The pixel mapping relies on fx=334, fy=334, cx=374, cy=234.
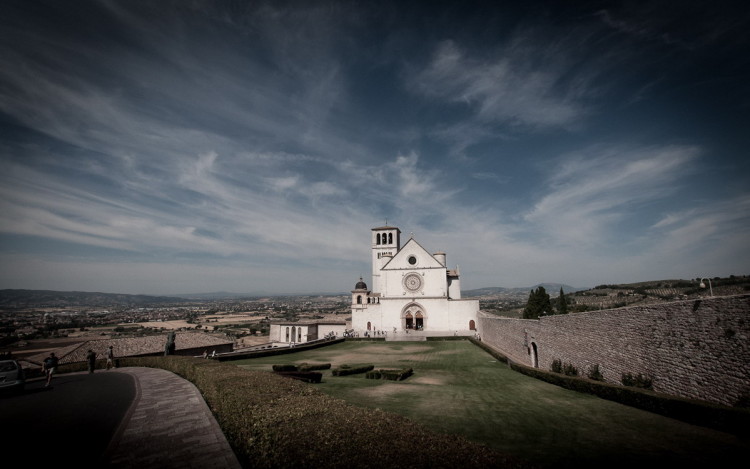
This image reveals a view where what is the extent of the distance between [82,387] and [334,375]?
10.8 meters

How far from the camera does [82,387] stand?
45.7 ft

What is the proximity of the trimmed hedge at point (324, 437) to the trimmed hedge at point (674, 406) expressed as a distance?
270 inches

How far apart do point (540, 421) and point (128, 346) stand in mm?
36122

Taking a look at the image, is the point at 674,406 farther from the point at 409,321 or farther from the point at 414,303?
the point at 409,321

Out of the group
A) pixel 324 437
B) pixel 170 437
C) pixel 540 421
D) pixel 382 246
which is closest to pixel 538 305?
pixel 382 246

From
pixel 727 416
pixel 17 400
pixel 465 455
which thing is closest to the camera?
pixel 465 455

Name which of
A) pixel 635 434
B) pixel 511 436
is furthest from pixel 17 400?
pixel 635 434

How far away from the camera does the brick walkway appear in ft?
19.5

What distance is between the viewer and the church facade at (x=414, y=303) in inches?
1746

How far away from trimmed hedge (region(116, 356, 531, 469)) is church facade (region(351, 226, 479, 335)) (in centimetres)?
3640

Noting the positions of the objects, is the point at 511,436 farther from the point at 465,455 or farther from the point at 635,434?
the point at 465,455


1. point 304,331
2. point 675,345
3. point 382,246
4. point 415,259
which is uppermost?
point 382,246

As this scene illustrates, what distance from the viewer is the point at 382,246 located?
174 feet

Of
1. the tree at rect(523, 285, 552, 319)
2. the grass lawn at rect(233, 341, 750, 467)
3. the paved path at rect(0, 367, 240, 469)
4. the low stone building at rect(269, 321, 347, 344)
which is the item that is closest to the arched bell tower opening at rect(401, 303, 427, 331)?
the low stone building at rect(269, 321, 347, 344)
